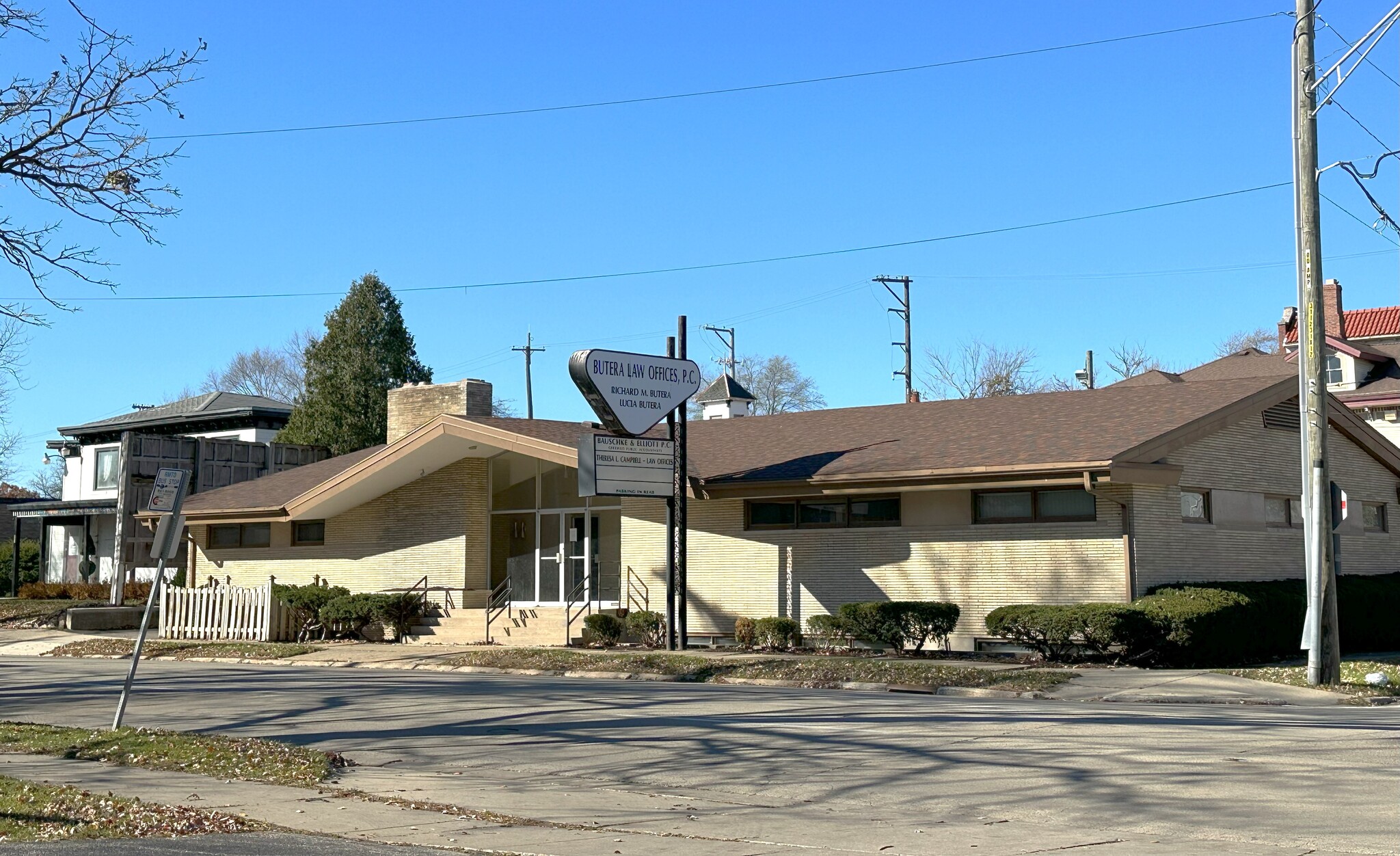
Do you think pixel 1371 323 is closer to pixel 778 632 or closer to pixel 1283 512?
pixel 1283 512

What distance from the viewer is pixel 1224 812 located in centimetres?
925

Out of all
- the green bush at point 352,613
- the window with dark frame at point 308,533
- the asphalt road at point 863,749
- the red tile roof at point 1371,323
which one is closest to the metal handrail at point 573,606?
the green bush at point 352,613

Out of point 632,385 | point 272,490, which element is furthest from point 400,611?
point 632,385

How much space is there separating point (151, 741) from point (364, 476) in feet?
53.5

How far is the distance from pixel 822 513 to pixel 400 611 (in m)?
9.63

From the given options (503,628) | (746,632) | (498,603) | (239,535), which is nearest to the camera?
(746,632)

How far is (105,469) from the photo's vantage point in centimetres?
5084

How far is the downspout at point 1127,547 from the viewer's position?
21.7 m

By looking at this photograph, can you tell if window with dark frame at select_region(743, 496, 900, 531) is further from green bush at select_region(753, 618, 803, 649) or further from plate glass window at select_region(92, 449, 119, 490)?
plate glass window at select_region(92, 449, 119, 490)

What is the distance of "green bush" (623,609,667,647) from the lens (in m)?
25.5

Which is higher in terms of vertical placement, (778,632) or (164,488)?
(164,488)

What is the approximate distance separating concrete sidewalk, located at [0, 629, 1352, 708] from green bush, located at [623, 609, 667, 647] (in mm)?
1762

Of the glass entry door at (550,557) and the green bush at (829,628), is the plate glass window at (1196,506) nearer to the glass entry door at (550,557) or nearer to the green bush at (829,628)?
the green bush at (829,628)

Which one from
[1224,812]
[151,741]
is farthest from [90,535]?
[1224,812]
